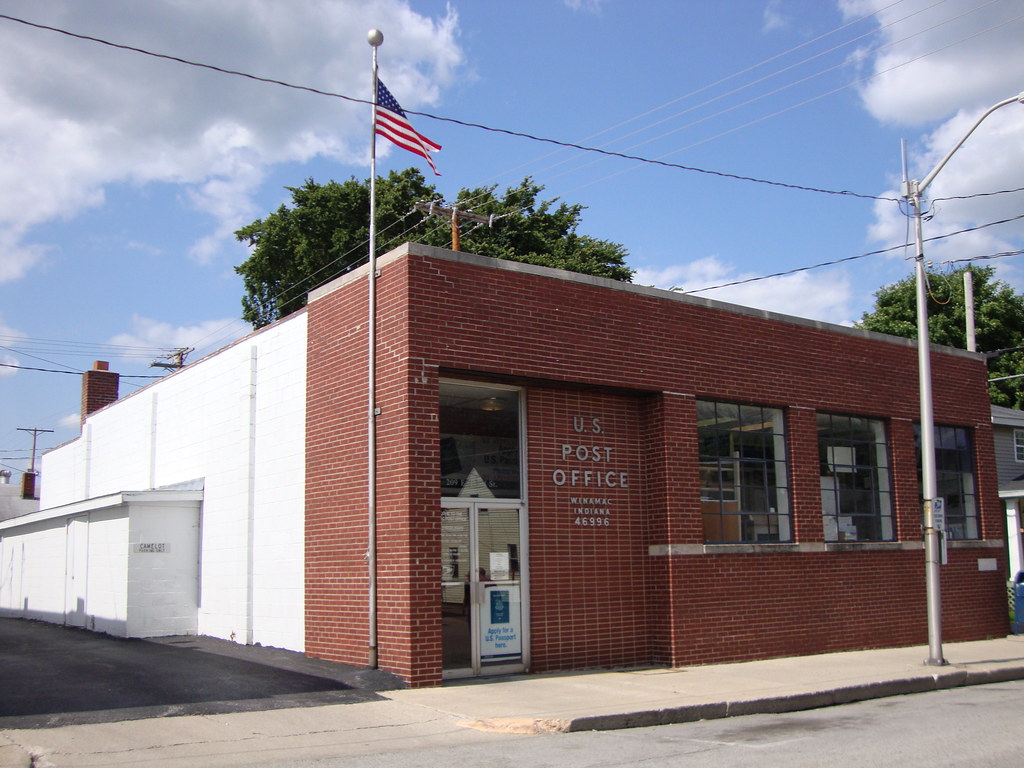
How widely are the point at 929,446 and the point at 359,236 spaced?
26912mm

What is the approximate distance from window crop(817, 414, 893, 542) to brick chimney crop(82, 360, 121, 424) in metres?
19.8

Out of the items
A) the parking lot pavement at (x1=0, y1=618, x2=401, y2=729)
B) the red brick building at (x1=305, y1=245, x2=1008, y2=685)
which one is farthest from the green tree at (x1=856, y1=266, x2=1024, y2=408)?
the parking lot pavement at (x1=0, y1=618, x2=401, y2=729)

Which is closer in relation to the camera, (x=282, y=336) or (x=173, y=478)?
(x=282, y=336)

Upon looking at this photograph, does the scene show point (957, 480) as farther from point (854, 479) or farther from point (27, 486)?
point (27, 486)

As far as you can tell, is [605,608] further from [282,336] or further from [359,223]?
[359,223]

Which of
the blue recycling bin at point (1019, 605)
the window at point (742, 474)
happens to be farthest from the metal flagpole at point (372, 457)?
the blue recycling bin at point (1019, 605)

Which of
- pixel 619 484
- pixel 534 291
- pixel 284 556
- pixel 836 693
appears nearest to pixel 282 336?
pixel 284 556

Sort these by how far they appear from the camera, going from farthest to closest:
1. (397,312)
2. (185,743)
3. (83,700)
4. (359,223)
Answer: (359,223)
(397,312)
(83,700)
(185,743)

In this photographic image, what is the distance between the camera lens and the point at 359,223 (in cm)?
3794

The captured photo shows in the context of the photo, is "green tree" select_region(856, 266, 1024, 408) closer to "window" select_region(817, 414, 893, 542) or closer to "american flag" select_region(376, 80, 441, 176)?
"window" select_region(817, 414, 893, 542)

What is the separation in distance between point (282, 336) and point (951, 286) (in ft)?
128

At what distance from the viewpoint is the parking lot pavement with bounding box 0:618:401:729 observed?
9.80m

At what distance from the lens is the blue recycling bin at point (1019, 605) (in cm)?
1992

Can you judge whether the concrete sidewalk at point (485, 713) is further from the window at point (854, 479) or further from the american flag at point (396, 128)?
the american flag at point (396, 128)
